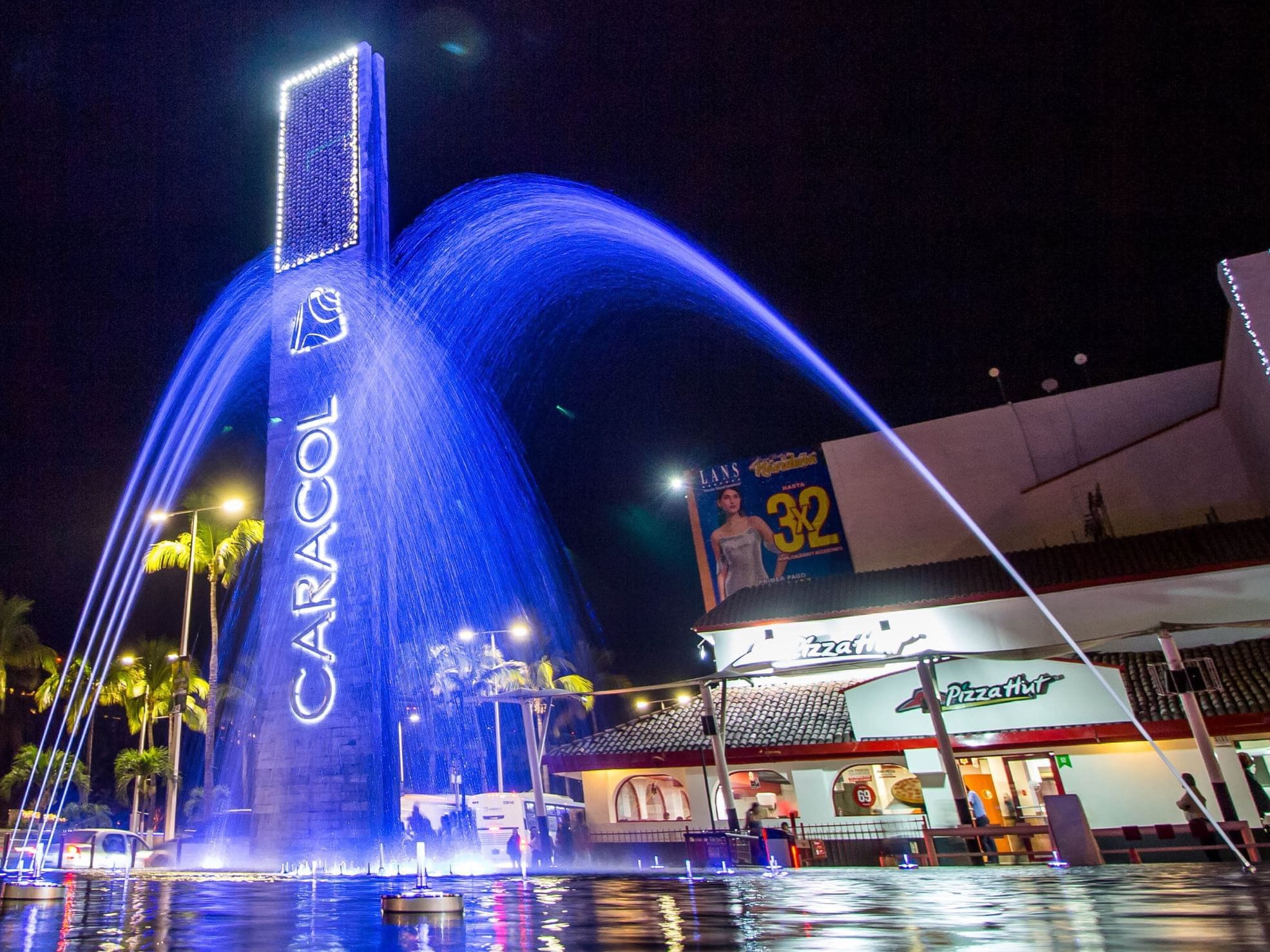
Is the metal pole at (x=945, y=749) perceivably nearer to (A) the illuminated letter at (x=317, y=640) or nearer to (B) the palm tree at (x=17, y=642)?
(A) the illuminated letter at (x=317, y=640)

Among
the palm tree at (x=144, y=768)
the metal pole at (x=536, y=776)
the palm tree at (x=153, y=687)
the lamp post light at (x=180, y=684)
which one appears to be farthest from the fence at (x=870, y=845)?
the palm tree at (x=153, y=687)

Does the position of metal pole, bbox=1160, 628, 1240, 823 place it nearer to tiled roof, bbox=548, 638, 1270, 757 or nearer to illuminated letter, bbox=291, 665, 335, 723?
tiled roof, bbox=548, 638, 1270, 757

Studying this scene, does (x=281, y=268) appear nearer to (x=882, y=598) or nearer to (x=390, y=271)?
(x=390, y=271)

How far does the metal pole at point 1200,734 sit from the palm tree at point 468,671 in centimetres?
3841

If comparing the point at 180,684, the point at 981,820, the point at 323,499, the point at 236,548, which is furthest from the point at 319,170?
the point at 981,820

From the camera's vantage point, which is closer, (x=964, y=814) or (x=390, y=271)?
(x=964, y=814)

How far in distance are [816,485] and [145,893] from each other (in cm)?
3238

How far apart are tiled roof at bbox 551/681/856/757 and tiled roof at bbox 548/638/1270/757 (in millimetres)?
27

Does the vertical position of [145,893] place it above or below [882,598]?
below

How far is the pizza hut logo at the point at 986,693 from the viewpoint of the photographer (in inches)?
846

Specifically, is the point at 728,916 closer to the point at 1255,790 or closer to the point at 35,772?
the point at 1255,790

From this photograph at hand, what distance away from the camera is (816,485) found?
4031 centimetres

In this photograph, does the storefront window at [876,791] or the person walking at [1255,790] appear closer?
the person walking at [1255,790]

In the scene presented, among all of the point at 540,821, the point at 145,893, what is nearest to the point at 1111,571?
the point at 540,821
